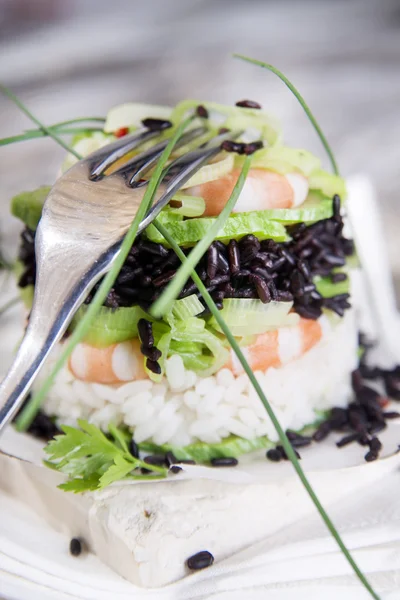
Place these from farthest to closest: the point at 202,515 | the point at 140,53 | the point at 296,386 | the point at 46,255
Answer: the point at 140,53 → the point at 296,386 → the point at 202,515 → the point at 46,255

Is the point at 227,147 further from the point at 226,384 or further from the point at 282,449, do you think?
the point at 282,449

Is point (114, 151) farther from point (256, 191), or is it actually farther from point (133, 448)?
point (133, 448)

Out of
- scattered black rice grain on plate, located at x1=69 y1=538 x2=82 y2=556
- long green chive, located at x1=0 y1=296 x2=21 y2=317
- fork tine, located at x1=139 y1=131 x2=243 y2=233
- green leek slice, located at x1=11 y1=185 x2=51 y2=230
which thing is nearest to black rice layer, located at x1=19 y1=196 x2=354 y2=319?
A: fork tine, located at x1=139 y1=131 x2=243 y2=233

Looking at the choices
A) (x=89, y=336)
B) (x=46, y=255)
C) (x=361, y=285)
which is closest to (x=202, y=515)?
(x=89, y=336)

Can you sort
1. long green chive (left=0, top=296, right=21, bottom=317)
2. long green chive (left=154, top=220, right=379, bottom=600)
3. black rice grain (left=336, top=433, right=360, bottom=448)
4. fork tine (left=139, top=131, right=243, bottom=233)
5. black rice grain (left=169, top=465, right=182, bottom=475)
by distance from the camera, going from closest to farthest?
1. long green chive (left=154, top=220, right=379, bottom=600)
2. fork tine (left=139, top=131, right=243, bottom=233)
3. black rice grain (left=169, top=465, right=182, bottom=475)
4. black rice grain (left=336, top=433, right=360, bottom=448)
5. long green chive (left=0, top=296, right=21, bottom=317)

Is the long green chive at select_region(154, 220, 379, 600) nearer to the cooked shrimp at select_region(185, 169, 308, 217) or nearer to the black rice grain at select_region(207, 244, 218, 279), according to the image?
the black rice grain at select_region(207, 244, 218, 279)

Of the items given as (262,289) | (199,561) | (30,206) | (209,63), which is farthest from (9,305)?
(209,63)
